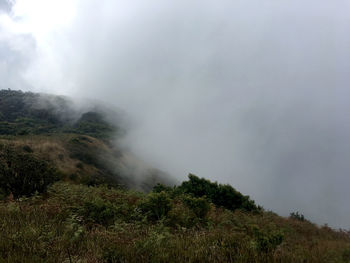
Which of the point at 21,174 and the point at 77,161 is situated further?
the point at 77,161

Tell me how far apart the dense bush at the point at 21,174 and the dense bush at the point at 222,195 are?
889cm

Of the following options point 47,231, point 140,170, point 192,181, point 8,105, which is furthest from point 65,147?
point 8,105

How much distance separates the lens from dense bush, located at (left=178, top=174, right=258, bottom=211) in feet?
46.0

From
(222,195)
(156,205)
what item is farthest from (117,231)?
(222,195)

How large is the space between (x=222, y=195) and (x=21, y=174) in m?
11.9

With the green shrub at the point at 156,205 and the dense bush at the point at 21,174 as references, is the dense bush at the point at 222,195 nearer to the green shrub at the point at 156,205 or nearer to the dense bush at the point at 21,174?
the green shrub at the point at 156,205

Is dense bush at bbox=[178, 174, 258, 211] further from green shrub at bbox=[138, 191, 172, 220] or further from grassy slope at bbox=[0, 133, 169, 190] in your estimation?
grassy slope at bbox=[0, 133, 169, 190]

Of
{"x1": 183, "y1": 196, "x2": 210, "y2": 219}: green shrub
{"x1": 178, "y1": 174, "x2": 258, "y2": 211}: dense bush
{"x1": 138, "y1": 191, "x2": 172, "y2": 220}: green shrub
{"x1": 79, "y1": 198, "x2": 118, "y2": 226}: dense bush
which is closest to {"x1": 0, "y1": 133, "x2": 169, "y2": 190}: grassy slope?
{"x1": 178, "y1": 174, "x2": 258, "y2": 211}: dense bush

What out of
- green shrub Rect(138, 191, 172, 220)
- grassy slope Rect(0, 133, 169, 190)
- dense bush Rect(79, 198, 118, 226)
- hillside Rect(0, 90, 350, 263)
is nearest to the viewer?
hillside Rect(0, 90, 350, 263)

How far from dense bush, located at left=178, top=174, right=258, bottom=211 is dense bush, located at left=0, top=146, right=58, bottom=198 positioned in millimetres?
8890

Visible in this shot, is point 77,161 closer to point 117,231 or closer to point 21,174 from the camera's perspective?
point 21,174

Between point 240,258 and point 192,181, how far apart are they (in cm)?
1289

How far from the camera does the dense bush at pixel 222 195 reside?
1403 centimetres

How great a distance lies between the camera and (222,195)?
569 inches
